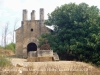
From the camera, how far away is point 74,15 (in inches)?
924

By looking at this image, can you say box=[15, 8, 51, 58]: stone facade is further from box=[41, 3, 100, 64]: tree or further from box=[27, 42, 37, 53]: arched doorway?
box=[41, 3, 100, 64]: tree

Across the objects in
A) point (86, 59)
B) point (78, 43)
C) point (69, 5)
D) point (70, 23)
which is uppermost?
point (69, 5)

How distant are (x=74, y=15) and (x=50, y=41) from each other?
3739mm

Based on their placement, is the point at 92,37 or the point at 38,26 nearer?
the point at 92,37

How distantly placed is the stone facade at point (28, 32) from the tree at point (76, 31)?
11.9ft

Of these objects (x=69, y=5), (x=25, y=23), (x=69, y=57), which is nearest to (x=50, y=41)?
(x=69, y=57)

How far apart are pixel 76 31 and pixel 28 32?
28.4 feet

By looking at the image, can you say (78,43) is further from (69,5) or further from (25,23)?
(25,23)

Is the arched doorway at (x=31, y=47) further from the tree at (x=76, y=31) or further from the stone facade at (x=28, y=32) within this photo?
the tree at (x=76, y=31)

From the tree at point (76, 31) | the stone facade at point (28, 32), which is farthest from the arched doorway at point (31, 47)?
the tree at point (76, 31)

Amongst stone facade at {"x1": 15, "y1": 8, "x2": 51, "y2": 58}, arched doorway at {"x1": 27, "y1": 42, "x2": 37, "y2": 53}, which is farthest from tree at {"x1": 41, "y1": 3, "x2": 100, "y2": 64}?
arched doorway at {"x1": 27, "y1": 42, "x2": 37, "y2": 53}

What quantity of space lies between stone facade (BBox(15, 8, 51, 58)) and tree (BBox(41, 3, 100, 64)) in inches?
143

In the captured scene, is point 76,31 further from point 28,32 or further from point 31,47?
point 31,47

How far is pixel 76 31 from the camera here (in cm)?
2248
